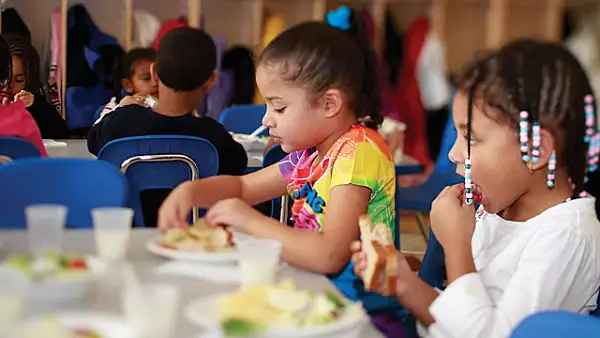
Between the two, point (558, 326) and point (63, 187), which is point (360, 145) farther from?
A: point (558, 326)

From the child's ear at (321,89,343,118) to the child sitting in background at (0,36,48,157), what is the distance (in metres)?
1.22

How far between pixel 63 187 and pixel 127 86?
150cm

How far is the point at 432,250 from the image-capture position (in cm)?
182

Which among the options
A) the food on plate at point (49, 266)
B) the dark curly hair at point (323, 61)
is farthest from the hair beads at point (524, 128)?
the food on plate at point (49, 266)

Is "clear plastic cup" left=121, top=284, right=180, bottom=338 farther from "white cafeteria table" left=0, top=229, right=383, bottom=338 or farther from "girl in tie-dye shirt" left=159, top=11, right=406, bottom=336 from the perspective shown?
"girl in tie-dye shirt" left=159, top=11, right=406, bottom=336

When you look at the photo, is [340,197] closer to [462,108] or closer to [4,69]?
[462,108]

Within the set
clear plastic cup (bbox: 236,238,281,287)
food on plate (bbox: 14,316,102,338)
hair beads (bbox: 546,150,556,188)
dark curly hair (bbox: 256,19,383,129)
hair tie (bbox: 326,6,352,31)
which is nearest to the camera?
food on plate (bbox: 14,316,102,338)

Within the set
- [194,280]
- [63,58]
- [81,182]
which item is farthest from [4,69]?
[194,280]

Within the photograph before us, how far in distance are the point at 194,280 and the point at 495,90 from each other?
629 mm

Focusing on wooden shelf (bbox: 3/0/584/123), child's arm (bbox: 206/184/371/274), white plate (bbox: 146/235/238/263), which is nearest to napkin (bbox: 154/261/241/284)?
white plate (bbox: 146/235/238/263)

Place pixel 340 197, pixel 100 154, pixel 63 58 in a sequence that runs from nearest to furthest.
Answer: pixel 340 197
pixel 100 154
pixel 63 58

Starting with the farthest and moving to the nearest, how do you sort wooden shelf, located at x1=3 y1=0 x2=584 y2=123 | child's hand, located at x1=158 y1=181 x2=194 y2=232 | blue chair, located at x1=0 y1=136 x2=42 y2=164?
wooden shelf, located at x1=3 y1=0 x2=584 y2=123, blue chair, located at x1=0 y1=136 x2=42 y2=164, child's hand, located at x1=158 y1=181 x2=194 y2=232

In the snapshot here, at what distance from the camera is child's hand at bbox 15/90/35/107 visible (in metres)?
2.85

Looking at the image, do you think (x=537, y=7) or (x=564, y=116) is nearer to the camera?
(x=564, y=116)
